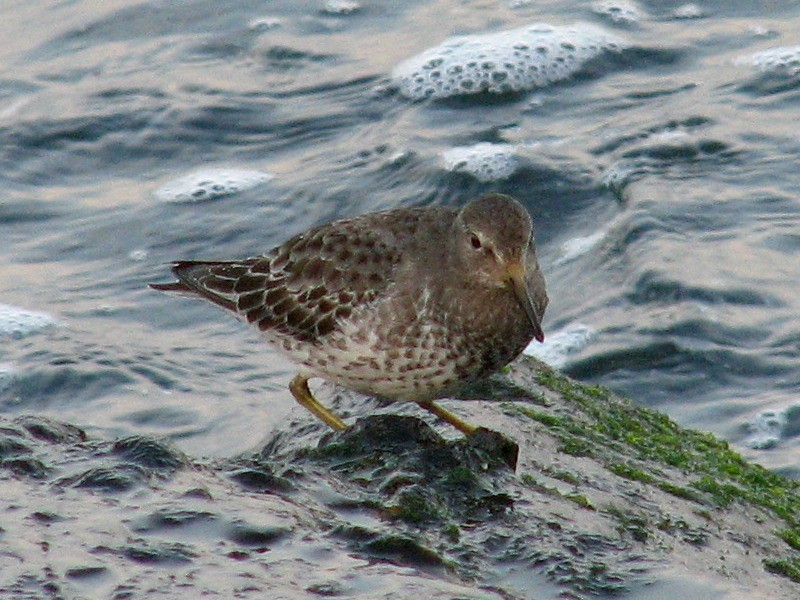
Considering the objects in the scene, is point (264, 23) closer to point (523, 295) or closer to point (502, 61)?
point (502, 61)

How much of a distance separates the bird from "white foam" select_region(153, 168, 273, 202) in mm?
4729

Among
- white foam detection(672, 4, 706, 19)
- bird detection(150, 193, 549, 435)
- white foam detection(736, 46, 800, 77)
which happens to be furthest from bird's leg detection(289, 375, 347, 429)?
white foam detection(672, 4, 706, 19)

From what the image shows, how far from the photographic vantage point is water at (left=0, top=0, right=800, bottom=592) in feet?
27.8

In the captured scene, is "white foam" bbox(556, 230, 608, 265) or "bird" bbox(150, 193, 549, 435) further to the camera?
"white foam" bbox(556, 230, 608, 265)

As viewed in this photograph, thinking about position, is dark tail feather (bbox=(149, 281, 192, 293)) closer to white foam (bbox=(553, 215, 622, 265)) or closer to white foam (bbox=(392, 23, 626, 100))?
white foam (bbox=(553, 215, 622, 265))

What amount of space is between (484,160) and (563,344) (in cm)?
262

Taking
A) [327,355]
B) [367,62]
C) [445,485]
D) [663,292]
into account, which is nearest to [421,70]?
[367,62]

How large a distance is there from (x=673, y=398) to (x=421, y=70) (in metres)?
4.84

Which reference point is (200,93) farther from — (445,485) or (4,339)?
(445,485)

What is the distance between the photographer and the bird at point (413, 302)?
564 centimetres

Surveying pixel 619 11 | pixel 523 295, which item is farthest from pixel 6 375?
pixel 619 11

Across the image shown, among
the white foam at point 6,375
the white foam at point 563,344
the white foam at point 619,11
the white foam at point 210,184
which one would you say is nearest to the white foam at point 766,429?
the white foam at point 563,344

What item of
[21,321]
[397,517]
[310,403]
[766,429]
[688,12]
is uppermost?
[688,12]

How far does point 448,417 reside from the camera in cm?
588
